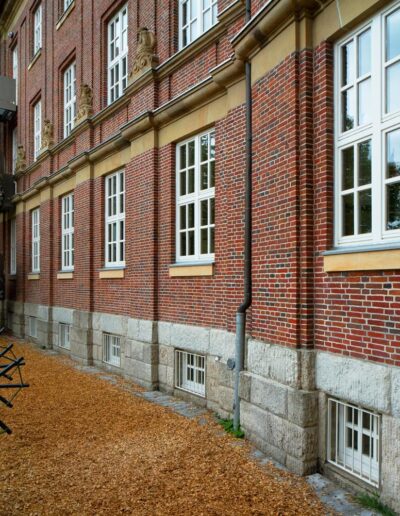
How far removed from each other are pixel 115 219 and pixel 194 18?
16.1ft

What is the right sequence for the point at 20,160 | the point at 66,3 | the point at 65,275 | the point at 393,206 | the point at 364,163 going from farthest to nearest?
the point at 20,160, the point at 66,3, the point at 65,275, the point at 364,163, the point at 393,206

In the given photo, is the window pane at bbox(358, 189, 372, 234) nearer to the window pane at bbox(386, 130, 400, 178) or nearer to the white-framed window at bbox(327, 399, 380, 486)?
the window pane at bbox(386, 130, 400, 178)

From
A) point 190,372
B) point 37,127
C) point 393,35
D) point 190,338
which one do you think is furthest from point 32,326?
point 393,35

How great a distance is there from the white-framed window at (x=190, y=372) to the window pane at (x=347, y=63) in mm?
4988

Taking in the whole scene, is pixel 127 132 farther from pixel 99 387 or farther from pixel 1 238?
pixel 1 238

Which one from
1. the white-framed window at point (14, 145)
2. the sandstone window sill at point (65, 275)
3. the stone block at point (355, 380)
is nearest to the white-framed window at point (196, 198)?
the stone block at point (355, 380)

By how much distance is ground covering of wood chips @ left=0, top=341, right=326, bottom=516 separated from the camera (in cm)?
486

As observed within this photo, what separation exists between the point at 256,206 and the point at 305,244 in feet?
3.83

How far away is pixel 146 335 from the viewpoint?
33.2 feet

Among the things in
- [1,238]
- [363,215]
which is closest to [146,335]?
[363,215]

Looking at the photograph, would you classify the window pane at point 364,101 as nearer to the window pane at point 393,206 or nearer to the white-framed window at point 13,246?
the window pane at point 393,206

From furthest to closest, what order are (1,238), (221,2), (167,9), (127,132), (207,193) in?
(1,238) → (127,132) → (167,9) → (207,193) → (221,2)

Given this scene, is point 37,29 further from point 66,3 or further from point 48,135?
point 48,135

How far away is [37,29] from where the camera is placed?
1877 centimetres
